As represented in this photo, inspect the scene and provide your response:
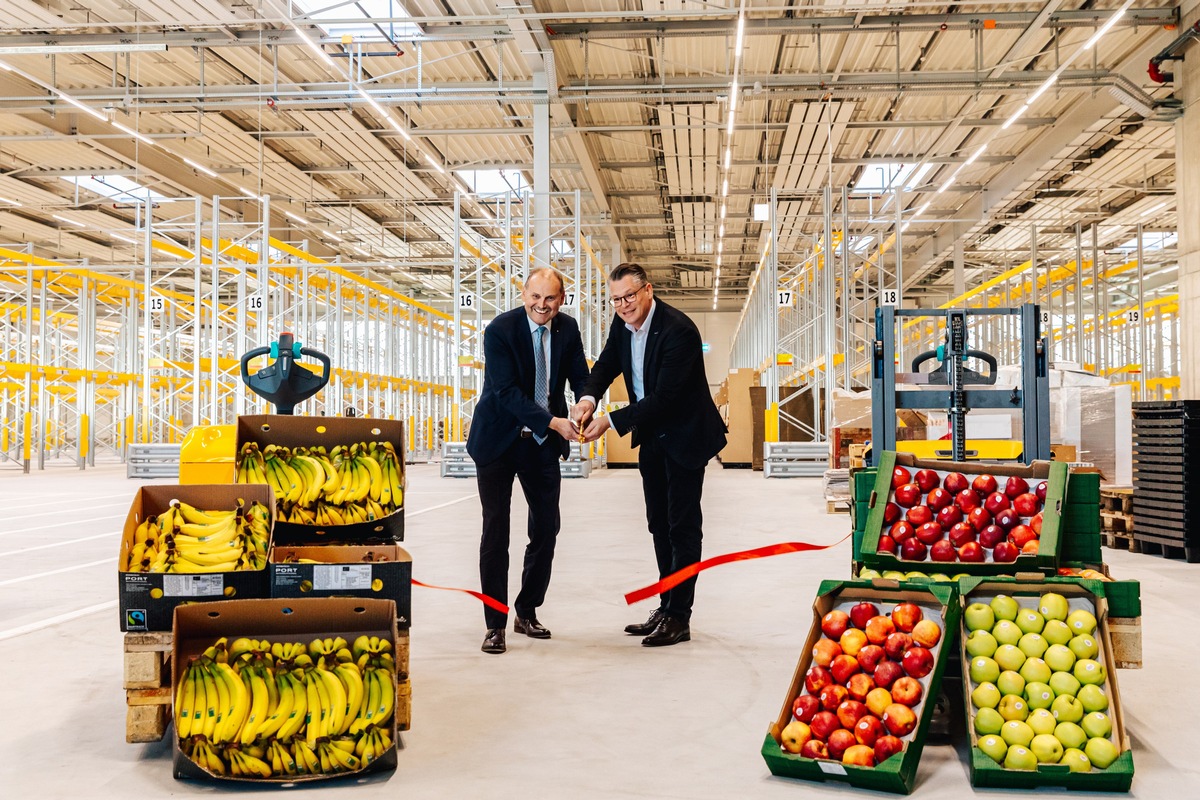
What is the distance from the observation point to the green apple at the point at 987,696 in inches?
109

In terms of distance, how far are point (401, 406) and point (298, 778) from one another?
82.6 feet

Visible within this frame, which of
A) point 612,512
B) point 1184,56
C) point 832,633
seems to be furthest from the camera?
point 1184,56

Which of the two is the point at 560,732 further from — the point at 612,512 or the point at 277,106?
the point at 277,106

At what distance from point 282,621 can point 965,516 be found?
248 centimetres

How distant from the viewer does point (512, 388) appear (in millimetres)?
4293

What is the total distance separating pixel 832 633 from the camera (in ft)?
10.0

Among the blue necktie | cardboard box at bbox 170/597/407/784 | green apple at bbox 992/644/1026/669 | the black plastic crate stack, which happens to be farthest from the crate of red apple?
the black plastic crate stack

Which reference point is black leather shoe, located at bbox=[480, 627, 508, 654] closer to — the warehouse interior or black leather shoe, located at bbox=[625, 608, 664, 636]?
the warehouse interior

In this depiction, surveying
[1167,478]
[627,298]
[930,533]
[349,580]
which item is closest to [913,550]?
[930,533]

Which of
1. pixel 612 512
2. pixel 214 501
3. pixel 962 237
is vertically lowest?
pixel 612 512

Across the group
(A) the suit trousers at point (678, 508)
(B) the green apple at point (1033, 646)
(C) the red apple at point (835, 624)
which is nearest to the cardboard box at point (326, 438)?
(A) the suit trousers at point (678, 508)

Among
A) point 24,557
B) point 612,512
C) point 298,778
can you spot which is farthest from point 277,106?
point 298,778

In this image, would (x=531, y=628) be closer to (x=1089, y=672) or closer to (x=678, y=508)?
(x=678, y=508)

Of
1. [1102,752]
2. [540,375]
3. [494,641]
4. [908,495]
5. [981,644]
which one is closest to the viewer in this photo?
[1102,752]
